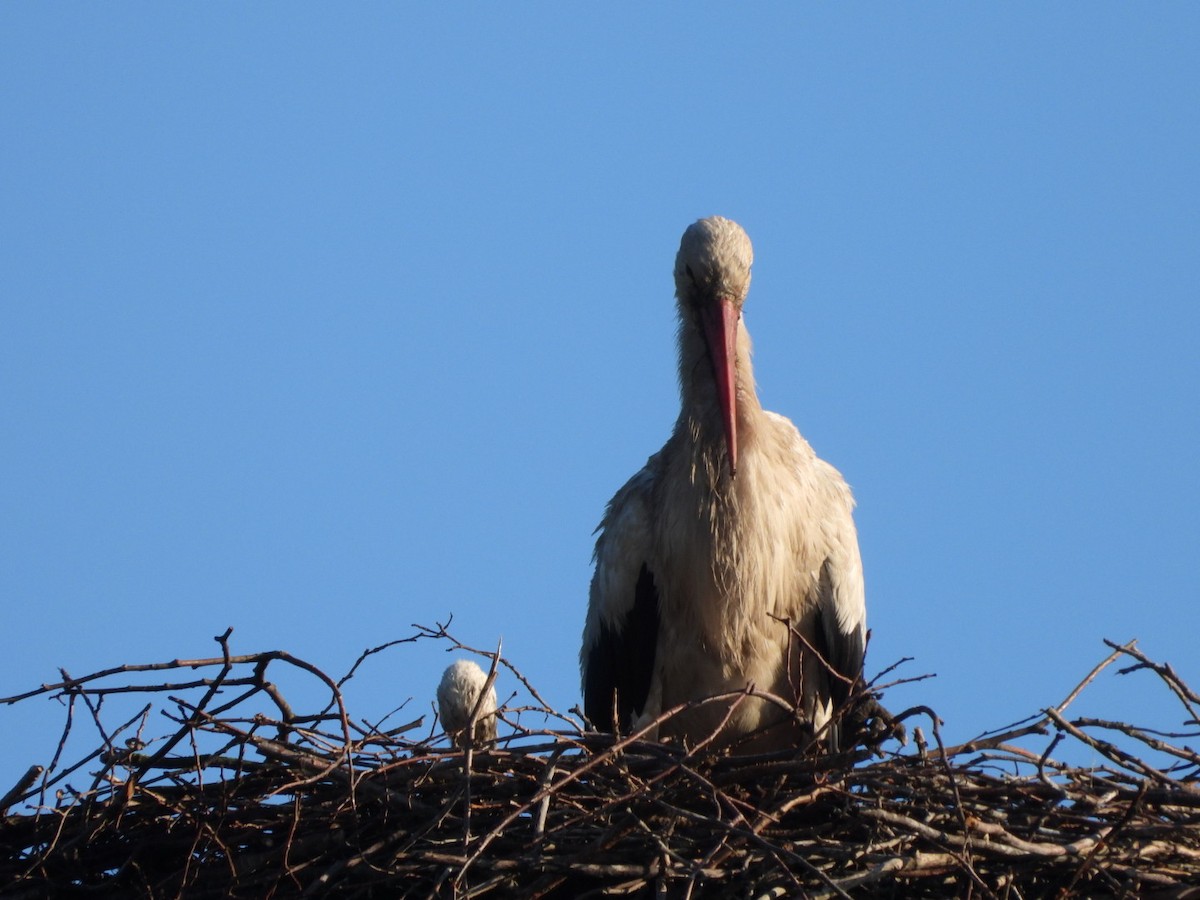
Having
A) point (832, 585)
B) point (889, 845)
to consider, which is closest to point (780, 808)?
point (889, 845)

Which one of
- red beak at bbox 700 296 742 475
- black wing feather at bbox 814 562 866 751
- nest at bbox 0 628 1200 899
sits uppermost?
red beak at bbox 700 296 742 475

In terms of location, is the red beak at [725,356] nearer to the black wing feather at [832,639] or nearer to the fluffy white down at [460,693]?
the black wing feather at [832,639]

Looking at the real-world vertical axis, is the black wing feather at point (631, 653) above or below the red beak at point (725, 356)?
below

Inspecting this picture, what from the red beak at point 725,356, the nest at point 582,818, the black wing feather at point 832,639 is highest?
the red beak at point 725,356

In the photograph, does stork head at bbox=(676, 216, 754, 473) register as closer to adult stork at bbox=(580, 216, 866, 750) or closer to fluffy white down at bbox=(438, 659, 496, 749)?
adult stork at bbox=(580, 216, 866, 750)

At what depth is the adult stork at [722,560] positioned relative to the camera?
450cm

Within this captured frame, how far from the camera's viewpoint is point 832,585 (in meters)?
4.59

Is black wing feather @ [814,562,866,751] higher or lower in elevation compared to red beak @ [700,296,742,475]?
lower

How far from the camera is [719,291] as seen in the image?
182 inches

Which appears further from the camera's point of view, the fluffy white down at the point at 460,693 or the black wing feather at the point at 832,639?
the fluffy white down at the point at 460,693

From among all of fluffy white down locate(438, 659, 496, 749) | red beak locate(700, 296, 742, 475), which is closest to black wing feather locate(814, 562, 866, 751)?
red beak locate(700, 296, 742, 475)

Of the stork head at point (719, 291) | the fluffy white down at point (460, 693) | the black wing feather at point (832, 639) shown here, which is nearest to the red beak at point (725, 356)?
the stork head at point (719, 291)

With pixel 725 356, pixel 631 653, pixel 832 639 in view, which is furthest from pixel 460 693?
pixel 725 356

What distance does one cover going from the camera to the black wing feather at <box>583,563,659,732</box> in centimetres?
464
